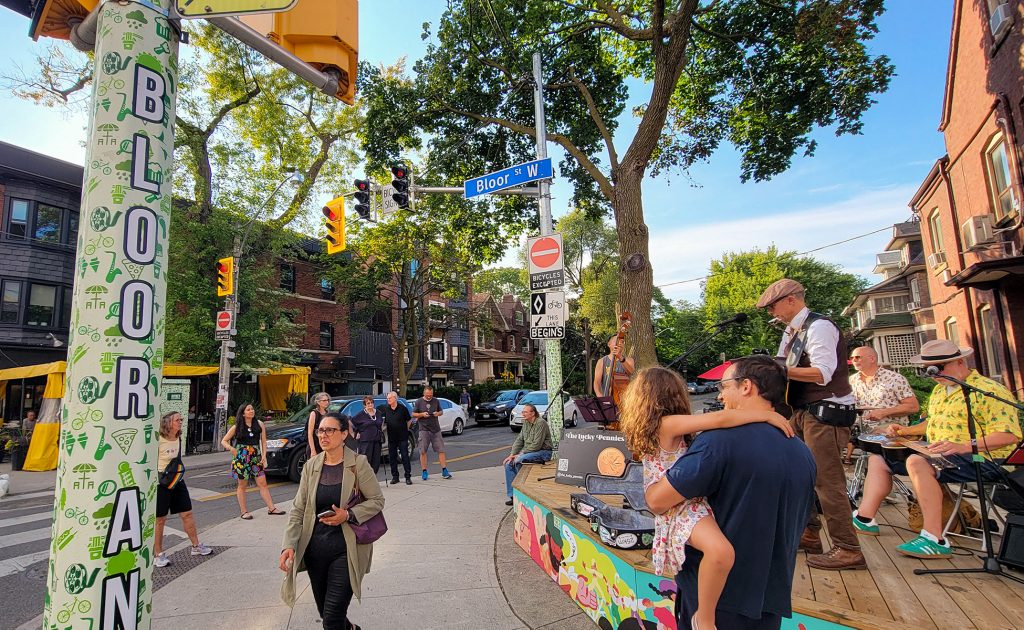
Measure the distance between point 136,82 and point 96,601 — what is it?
1.75 m

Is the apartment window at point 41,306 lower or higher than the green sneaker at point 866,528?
higher

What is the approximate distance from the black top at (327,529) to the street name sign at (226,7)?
2673 millimetres

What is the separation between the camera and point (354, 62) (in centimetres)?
219

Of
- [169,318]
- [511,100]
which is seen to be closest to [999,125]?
[511,100]

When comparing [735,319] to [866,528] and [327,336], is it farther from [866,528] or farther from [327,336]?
[327,336]

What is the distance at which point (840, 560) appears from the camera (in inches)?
127

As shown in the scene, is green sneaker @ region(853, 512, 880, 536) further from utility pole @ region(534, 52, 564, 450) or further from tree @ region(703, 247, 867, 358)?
tree @ region(703, 247, 867, 358)

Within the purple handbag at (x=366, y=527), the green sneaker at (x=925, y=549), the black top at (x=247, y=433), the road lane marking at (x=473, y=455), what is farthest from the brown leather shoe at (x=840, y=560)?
the road lane marking at (x=473, y=455)

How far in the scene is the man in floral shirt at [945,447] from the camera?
3501 mm

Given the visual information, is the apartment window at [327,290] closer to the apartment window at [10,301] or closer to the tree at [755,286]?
the apartment window at [10,301]

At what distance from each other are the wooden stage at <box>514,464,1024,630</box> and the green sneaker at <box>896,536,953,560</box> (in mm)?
44

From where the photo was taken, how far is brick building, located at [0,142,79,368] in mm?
19016

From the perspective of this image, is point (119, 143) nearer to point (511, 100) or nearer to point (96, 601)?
point (96, 601)

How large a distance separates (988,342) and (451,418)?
16.5 metres
